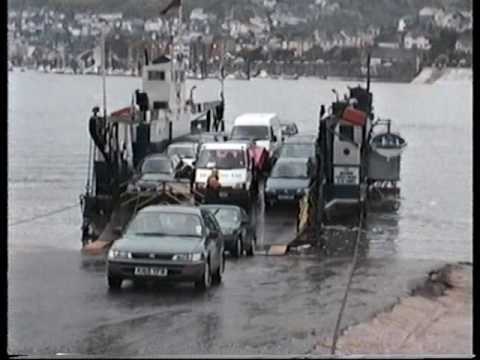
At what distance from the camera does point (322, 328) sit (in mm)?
11844

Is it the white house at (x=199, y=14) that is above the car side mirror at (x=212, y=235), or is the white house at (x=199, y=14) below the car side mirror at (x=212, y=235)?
above

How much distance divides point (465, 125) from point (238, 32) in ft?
214

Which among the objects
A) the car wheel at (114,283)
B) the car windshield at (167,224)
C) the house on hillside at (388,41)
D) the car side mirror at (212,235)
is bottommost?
the car wheel at (114,283)

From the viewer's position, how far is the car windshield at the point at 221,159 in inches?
1042

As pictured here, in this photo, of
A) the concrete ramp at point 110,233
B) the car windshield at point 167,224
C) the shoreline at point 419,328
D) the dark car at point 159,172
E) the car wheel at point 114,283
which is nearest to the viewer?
the shoreline at point 419,328

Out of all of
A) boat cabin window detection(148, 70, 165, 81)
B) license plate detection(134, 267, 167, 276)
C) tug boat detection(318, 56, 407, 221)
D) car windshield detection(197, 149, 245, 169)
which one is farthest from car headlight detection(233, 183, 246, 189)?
boat cabin window detection(148, 70, 165, 81)

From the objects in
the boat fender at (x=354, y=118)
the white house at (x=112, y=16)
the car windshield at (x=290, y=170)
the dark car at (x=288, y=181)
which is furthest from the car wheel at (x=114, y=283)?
the car windshield at (x=290, y=170)

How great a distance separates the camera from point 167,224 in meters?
14.8

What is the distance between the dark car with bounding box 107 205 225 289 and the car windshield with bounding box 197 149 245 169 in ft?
37.0

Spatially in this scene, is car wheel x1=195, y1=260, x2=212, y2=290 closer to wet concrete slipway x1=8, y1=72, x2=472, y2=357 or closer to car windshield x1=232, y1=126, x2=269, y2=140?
wet concrete slipway x1=8, y1=72, x2=472, y2=357

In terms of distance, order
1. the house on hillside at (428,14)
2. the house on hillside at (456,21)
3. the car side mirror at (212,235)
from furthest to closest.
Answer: the house on hillside at (428,14), the house on hillside at (456,21), the car side mirror at (212,235)

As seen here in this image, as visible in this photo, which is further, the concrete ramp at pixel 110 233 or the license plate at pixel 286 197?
the license plate at pixel 286 197

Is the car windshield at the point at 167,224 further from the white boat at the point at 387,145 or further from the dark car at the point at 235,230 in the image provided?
the white boat at the point at 387,145

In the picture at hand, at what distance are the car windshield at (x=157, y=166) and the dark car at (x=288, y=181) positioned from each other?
2.60 m
